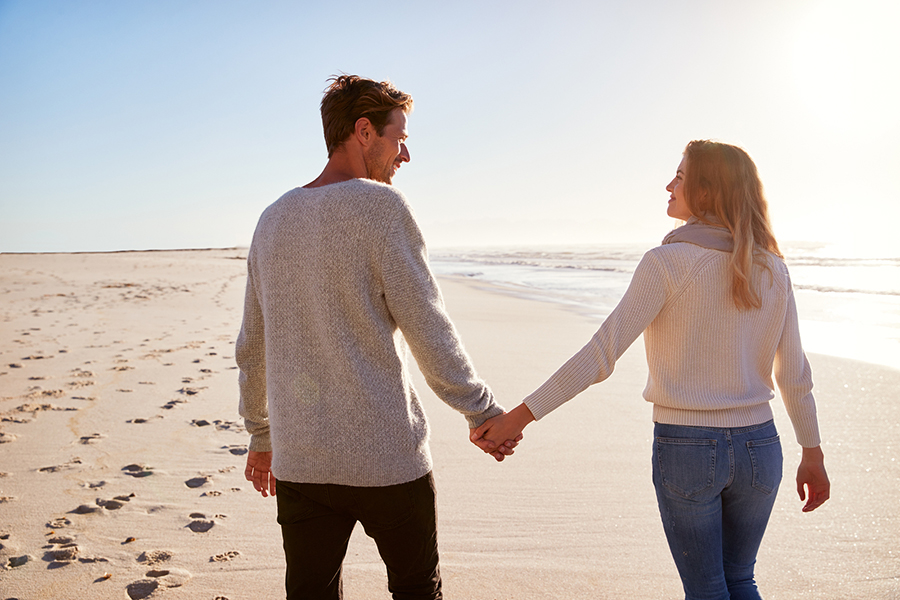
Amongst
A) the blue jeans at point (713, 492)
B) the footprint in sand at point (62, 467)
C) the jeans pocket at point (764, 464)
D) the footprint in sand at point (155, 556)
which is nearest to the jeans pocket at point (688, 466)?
the blue jeans at point (713, 492)

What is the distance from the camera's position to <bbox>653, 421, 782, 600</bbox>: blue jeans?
1697mm

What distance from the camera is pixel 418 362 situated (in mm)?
1684

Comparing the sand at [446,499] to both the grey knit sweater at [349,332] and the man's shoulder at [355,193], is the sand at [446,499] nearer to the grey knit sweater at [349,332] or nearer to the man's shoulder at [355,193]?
the grey knit sweater at [349,332]

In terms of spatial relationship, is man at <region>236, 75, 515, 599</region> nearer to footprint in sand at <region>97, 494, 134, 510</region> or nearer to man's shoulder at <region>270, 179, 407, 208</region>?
man's shoulder at <region>270, 179, 407, 208</region>

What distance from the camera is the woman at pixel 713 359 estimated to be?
1.70m

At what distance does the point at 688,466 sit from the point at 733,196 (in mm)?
798

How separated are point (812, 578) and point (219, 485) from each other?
3202 millimetres

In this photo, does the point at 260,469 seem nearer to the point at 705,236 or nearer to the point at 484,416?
the point at 484,416

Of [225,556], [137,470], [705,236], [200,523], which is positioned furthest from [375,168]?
[137,470]

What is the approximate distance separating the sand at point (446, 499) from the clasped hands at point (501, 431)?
1.08 metres

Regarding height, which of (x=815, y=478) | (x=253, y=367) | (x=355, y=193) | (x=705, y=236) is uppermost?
(x=355, y=193)

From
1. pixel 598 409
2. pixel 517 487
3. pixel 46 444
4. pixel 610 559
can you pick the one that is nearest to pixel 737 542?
pixel 610 559

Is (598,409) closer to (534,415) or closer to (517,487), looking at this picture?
(517,487)

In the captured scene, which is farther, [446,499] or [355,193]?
[446,499]
